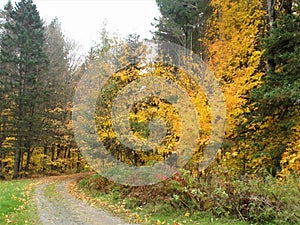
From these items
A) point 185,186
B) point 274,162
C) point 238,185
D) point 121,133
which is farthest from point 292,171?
point 121,133

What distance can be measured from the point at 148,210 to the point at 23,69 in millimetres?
16330

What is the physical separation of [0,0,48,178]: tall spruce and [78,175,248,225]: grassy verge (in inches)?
476

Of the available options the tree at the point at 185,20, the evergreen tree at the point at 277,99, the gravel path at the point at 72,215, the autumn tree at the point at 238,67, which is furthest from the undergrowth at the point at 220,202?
the tree at the point at 185,20

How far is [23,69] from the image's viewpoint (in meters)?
20.4

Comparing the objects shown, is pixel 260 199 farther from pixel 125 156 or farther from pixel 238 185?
pixel 125 156

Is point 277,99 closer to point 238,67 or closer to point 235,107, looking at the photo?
point 235,107

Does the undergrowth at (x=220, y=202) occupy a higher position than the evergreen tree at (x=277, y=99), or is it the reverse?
the evergreen tree at (x=277, y=99)

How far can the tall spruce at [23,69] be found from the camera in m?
19.8

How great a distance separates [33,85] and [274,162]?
16.9m

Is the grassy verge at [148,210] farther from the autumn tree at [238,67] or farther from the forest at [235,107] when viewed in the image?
the autumn tree at [238,67]

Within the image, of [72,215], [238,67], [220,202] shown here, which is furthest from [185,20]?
[72,215]

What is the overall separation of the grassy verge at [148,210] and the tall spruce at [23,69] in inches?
476

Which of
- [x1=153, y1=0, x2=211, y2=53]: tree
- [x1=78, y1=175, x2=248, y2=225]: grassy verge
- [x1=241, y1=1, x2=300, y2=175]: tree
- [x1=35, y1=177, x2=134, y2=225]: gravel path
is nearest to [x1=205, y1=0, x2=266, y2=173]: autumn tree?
[x1=241, y1=1, x2=300, y2=175]: tree

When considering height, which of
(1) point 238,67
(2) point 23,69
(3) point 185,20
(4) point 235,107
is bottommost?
(4) point 235,107
